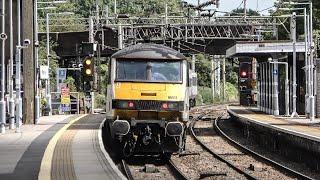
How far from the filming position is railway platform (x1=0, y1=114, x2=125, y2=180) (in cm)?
1322

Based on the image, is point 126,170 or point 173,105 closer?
point 126,170

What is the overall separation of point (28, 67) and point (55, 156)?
14.2 m

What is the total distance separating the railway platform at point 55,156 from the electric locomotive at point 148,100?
99cm

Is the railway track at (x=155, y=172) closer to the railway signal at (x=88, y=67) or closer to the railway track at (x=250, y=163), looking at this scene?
the railway track at (x=250, y=163)

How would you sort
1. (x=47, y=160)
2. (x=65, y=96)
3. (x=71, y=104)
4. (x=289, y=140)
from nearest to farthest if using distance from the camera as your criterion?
(x=47, y=160), (x=289, y=140), (x=65, y=96), (x=71, y=104)

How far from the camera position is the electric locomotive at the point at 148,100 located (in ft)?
60.1

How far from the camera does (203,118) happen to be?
1752 inches

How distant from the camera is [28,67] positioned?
1164 inches

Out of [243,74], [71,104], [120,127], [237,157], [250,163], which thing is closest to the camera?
[120,127]

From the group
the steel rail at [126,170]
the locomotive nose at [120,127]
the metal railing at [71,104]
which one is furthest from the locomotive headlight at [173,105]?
the metal railing at [71,104]

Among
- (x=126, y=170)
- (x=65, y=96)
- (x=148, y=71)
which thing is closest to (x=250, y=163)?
(x=148, y=71)

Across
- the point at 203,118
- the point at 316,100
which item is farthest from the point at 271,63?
the point at 203,118

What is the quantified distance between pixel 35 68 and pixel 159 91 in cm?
1289

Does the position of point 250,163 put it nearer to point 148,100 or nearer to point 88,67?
point 148,100
